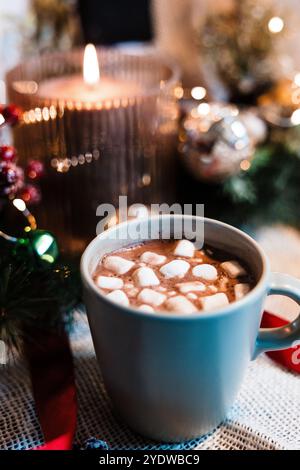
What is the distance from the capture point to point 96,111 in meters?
0.69

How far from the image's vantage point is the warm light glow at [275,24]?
0.89 metres

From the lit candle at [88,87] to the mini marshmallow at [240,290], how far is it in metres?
0.37

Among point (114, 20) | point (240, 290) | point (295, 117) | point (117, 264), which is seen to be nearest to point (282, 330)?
point (240, 290)

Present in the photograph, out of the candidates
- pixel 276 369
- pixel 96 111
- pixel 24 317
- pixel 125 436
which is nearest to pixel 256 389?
pixel 276 369

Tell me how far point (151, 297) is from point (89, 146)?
287 mm

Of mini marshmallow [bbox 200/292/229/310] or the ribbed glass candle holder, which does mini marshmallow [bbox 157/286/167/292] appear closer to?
mini marshmallow [bbox 200/292/229/310]

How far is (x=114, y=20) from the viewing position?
3.34 ft

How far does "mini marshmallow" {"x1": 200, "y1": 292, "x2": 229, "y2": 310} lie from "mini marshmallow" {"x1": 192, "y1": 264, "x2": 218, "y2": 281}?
4 cm

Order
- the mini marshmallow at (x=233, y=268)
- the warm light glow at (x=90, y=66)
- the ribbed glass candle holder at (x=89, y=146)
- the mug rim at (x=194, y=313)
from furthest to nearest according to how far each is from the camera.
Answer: the warm light glow at (x=90, y=66), the ribbed glass candle holder at (x=89, y=146), the mini marshmallow at (x=233, y=268), the mug rim at (x=194, y=313)

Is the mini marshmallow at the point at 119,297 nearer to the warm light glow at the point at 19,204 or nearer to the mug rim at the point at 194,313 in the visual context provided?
the mug rim at the point at 194,313

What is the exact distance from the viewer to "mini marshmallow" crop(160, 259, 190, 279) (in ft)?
1.72

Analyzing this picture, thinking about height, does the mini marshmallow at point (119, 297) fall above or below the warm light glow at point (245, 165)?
above

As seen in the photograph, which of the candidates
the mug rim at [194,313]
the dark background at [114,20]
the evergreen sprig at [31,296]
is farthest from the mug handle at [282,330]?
the dark background at [114,20]

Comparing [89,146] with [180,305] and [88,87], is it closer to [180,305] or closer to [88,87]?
[88,87]
